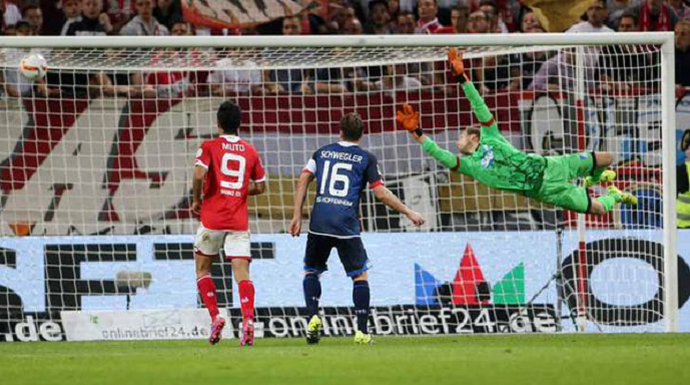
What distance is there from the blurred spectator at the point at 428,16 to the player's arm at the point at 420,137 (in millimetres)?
5555

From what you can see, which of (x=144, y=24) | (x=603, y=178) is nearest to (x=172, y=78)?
(x=144, y=24)

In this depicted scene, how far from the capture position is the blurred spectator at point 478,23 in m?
18.0

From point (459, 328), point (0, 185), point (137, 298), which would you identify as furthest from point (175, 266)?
point (459, 328)

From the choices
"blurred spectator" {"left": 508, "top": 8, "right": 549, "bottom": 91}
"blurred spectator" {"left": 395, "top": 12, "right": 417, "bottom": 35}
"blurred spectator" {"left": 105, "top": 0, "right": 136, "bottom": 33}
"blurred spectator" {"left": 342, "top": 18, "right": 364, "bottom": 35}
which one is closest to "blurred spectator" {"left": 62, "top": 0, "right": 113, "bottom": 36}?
"blurred spectator" {"left": 105, "top": 0, "right": 136, "bottom": 33}

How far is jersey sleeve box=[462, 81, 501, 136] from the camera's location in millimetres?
12992

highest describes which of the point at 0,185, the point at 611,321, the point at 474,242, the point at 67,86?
the point at 67,86

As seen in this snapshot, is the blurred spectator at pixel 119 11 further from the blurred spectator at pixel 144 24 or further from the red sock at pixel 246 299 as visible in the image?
the red sock at pixel 246 299

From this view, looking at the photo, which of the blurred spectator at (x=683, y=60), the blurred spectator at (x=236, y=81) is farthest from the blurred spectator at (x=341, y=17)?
the blurred spectator at (x=683, y=60)

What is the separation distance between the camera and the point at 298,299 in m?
15.9

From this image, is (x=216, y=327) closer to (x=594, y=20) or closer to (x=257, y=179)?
(x=257, y=179)

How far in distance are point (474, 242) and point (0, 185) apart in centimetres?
541

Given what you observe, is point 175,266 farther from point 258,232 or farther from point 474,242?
point 474,242

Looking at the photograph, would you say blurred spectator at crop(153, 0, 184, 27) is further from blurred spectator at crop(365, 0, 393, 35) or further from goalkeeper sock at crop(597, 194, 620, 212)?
goalkeeper sock at crop(597, 194, 620, 212)

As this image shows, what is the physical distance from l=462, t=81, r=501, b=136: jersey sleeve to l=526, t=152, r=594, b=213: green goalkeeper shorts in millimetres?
690
